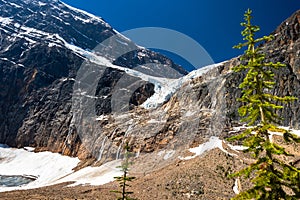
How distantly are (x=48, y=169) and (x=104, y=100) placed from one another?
30311 millimetres

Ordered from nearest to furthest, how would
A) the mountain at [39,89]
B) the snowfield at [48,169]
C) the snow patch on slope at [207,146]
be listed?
the snow patch on slope at [207,146], the snowfield at [48,169], the mountain at [39,89]

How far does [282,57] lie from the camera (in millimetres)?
54562

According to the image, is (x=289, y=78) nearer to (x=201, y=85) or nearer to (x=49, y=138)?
(x=201, y=85)

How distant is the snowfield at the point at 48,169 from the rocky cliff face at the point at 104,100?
4.36 metres

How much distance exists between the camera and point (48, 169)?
237 feet

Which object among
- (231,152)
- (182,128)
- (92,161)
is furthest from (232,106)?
(92,161)

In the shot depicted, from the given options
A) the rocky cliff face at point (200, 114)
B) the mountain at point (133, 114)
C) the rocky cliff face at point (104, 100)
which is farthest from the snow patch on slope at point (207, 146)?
the rocky cliff face at point (104, 100)

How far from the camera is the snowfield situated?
5247 centimetres

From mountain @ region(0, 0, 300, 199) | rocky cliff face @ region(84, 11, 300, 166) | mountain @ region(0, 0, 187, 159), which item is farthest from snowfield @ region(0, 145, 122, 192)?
rocky cliff face @ region(84, 11, 300, 166)

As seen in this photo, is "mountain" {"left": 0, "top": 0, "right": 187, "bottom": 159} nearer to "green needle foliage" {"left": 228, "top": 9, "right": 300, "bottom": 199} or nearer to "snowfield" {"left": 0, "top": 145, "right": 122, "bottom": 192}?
"snowfield" {"left": 0, "top": 145, "right": 122, "bottom": 192}

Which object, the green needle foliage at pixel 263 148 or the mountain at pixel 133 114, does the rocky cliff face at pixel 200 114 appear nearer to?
the mountain at pixel 133 114

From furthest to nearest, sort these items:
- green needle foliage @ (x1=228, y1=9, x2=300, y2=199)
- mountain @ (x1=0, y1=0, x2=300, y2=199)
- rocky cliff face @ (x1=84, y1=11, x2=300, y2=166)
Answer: rocky cliff face @ (x1=84, y1=11, x2=300, y2=166)
mountain @ (x1=0, y1=0, x2=300, y2=199)
green needle foliage @ (x1=228, y1=9, x2=300, y2=199)

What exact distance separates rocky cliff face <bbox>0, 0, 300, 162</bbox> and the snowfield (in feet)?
14.3

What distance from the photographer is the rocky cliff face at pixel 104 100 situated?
180 ft
